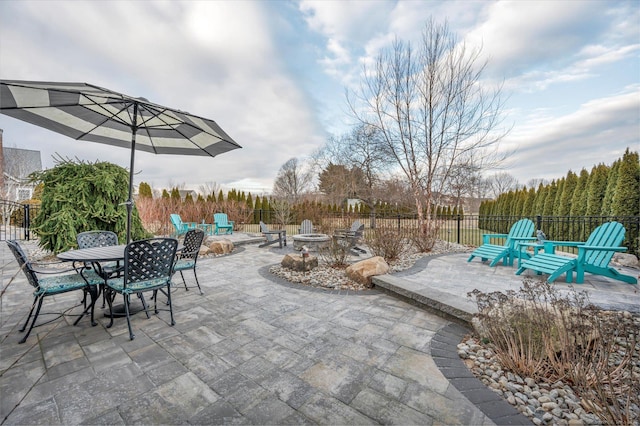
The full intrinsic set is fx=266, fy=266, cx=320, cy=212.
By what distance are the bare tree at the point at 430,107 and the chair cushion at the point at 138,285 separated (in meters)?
7.19

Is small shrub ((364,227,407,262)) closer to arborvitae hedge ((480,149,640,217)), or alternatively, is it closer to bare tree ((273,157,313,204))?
arborvitae hedge ((480,149,640,217))

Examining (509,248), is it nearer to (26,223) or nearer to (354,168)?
(354,168)

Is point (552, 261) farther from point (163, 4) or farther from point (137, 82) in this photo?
point (137, 82)

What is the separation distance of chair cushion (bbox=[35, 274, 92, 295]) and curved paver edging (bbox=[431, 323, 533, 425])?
3.42 m

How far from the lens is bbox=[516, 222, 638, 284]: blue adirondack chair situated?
383 centimetres

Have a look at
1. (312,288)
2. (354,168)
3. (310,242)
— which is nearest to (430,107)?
(310,242)

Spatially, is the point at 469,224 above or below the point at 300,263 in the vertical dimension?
above

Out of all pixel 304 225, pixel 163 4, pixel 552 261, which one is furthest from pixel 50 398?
pixel 304 225

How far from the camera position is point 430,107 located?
8.13 meters

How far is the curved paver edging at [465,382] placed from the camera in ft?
4.80

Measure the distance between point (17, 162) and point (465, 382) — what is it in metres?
31.3

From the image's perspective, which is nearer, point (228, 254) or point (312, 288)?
point (312, 288)

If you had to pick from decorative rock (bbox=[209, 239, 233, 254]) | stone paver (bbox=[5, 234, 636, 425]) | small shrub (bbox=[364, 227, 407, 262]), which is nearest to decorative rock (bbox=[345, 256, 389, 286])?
stone paver (bbox=[5, 234, 636, 425])

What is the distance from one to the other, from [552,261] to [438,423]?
3.95 meters
